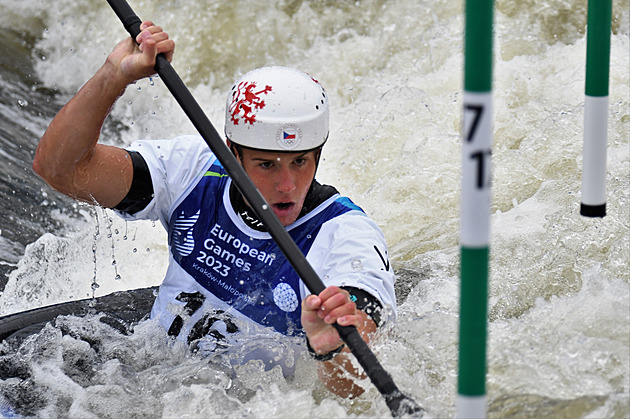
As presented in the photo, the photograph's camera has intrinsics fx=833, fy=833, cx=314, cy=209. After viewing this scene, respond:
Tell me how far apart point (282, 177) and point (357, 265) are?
31 centimetres

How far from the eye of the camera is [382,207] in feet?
13.4

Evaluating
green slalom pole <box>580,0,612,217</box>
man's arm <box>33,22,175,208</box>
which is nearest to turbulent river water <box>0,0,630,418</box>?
green slalom pole <box>580,0,612,217</box>

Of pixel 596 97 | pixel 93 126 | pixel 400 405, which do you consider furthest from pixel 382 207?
pixel 400 405

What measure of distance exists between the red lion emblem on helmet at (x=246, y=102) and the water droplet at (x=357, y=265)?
1.53 feet

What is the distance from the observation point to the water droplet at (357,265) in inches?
85.3

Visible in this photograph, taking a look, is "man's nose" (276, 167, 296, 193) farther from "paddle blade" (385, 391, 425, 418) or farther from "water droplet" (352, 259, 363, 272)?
"paddle blade" (385, 391, 425, 418)

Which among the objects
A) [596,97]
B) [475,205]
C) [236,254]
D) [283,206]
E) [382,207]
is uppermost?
[475,205]

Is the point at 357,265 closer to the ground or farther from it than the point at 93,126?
closer to the ground

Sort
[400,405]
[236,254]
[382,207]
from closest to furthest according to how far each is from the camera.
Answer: [400,405] → [236,254] → [382,207]

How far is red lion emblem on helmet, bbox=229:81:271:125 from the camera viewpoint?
227 centimetres

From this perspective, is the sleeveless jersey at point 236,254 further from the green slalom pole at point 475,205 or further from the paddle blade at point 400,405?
the green slalom pole at point 475,205

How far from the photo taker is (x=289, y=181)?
7.36 feet

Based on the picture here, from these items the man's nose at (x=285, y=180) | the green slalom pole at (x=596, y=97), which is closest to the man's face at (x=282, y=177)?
the man's nose at (x=285, y=180)

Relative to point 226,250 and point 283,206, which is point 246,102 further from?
point 226,250
